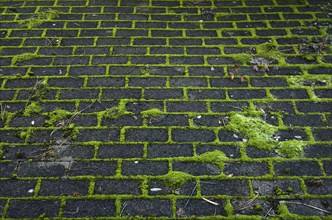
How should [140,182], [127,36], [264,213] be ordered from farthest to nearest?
[127,36]
[140,182]
[264,213]

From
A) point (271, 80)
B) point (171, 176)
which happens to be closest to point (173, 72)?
point (271, 80)

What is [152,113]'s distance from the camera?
350 centimetres

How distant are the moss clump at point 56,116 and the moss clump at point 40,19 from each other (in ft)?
5.18

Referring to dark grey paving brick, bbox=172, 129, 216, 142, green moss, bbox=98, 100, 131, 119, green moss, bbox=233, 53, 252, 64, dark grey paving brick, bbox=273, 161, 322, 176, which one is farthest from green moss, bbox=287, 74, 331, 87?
green moss, bbox=98, 100, 131, 119

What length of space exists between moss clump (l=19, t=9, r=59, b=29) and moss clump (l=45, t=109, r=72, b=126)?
1580mm

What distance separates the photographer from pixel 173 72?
155 inches

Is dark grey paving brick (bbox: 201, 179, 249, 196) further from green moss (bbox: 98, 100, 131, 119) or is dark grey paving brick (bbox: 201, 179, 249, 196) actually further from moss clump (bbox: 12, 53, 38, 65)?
moss clump (bbox: 12, 53, 38, 65)

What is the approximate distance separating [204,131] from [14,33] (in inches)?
104

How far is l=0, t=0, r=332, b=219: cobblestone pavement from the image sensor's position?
2.89m

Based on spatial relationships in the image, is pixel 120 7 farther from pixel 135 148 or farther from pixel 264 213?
pixel 264 213

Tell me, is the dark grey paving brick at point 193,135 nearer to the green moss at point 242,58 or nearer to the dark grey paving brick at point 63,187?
the dark grey paving brick at point 63,187

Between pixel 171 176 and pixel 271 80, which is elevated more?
pixel 271 80

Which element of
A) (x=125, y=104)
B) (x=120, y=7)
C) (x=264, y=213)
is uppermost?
(x=120, y=7)

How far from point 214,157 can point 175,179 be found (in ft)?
1.32
